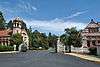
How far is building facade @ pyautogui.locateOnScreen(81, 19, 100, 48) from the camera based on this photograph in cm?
8825

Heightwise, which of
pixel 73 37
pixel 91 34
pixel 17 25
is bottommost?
pixel 73 37

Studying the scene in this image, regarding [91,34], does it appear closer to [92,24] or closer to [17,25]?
[92,24]

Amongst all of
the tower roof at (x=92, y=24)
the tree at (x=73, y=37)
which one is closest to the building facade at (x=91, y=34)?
the tower roof at (x=92, y=24)

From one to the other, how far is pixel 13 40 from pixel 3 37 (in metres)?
19.1

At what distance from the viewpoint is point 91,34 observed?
88.9 m

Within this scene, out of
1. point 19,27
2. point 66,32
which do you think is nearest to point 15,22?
point 19,27

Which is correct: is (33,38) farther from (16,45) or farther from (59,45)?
(59,45)

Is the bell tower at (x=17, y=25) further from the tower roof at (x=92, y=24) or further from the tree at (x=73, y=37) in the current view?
the tree at (x=73, y=37)

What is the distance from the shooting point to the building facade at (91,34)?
290 feet

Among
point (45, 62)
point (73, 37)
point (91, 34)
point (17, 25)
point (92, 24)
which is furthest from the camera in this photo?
point (17, 25)

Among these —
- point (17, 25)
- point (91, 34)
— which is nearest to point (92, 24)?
point (91, 34)

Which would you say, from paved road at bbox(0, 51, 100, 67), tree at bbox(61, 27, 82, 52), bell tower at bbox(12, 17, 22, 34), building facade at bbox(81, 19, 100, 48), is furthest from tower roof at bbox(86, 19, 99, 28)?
paved road at bbox(0, 51, 100, 67)

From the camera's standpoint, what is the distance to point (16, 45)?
97.1 metres

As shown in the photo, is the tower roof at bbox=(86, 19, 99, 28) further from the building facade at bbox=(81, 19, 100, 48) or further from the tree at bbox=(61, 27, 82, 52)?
the tree at bbox=(61, 27, 82, 52)
